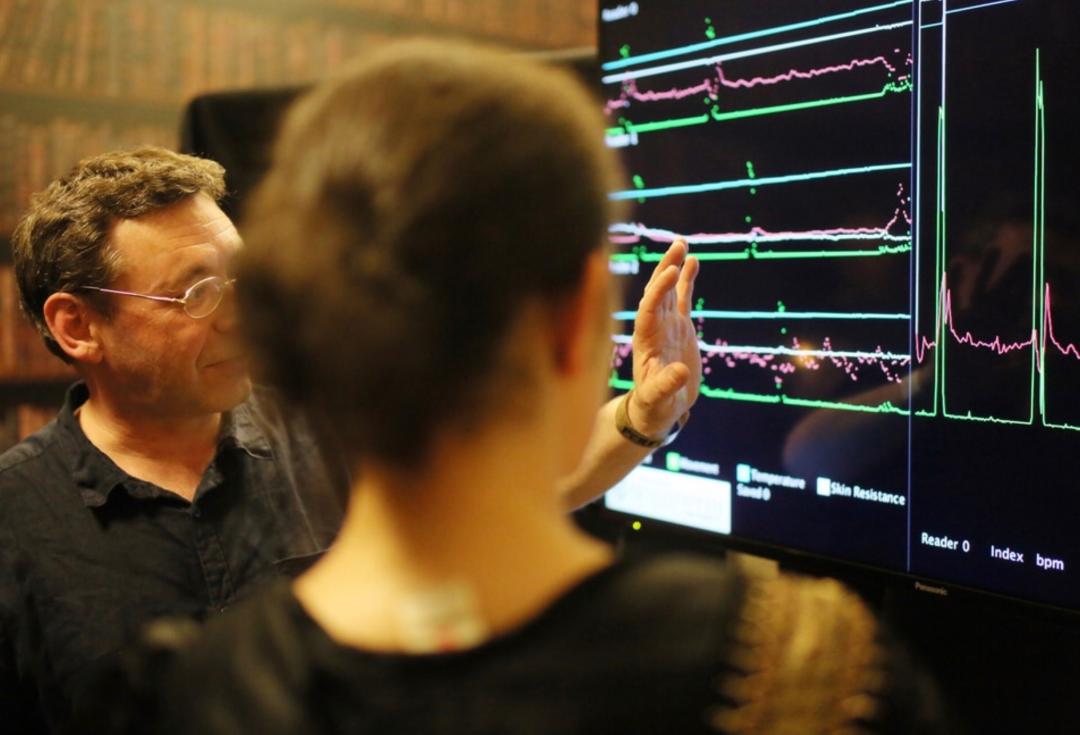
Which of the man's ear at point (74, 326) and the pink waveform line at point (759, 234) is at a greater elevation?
the pink waveform line at point (759, 234)

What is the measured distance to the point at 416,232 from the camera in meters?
0.60

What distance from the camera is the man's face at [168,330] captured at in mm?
1731

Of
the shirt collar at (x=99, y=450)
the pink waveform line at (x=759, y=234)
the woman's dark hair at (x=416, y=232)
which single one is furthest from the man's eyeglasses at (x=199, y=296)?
the woman's dark hair at (x=416, y=232)

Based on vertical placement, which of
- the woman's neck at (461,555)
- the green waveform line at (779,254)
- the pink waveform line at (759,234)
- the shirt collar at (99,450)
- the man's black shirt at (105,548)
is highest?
the pink waveform line at (759,234)

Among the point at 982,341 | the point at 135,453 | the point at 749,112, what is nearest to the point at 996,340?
the point at 982,341

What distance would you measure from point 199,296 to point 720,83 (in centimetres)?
89

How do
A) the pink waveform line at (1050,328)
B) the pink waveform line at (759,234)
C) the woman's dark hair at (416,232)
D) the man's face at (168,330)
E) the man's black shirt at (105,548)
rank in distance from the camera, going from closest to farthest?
the woman's dark hair at (416,232) < the pink waveform line at (1050,328) < the pink waveform line at (759,234) < the man's black shirt at (105,548) < the man's face at (168,330)

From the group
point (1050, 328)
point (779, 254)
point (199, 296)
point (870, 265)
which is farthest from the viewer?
point (199, 296)

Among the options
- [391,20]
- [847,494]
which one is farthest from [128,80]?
[847,494]

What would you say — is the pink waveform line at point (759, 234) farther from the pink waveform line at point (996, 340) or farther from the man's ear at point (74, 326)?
the man's ear at point (74, 326)

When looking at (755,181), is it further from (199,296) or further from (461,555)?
(461,555)

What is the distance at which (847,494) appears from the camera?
5.20 ft

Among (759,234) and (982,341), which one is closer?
(982,341)

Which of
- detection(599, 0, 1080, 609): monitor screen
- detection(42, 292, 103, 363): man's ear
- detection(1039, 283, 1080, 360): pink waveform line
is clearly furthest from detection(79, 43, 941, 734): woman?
→ detection(42, 292, 103, 363): man's ear
